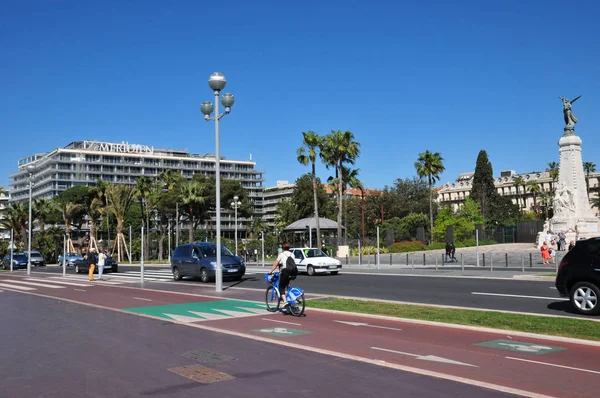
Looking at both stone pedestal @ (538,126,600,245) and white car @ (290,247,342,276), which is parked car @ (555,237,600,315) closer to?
white car @ (290,247,342,276)

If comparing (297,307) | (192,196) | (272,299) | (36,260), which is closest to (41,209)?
(36,260)

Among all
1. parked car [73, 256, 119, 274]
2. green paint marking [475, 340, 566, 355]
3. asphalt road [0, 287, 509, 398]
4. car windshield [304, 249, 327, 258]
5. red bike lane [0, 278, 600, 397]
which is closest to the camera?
asphalt road [0, 287, 509, 398]

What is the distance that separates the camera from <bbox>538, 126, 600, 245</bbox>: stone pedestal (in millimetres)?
41844

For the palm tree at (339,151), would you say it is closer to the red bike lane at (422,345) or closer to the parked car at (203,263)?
the parked car at (203,263)

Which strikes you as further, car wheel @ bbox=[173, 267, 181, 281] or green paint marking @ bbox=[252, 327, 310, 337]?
car wheel @ bbox=[173, 267, 181, 281]

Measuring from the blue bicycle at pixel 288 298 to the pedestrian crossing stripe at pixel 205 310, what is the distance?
0.31 m

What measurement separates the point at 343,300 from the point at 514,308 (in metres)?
4.55

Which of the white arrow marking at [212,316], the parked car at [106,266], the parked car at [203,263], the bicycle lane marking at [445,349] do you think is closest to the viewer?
the bicycle lane marking at [445,349]

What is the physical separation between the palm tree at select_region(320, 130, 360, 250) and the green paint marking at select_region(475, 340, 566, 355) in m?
42.3

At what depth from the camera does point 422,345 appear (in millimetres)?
9078

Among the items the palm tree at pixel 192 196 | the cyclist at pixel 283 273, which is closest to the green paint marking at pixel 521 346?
the cyclist at pixel 283 273

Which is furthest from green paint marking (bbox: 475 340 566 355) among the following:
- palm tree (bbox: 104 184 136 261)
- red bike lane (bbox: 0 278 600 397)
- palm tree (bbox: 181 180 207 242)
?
palm tree (bbox: 104 184 136 261)

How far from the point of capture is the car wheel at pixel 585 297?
1198cm

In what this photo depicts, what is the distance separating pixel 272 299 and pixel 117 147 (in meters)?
136
